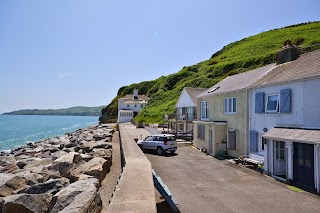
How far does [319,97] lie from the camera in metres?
14.9

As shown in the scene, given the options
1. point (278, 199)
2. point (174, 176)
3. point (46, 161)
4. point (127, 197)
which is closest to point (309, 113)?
point (278, 199)

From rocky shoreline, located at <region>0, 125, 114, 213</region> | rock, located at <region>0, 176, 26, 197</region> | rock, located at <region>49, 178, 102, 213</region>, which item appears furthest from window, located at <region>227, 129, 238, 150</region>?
rock, located at <region>0, 176, 26, 197</region>

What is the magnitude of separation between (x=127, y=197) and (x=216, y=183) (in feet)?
29.7

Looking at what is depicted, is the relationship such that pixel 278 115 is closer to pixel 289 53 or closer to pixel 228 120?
pixel 289 53

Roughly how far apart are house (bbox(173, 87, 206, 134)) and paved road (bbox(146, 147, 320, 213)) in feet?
58.5

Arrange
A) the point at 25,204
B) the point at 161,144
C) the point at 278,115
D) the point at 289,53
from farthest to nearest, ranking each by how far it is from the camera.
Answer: the point at 161,144, the point at 289,53, the point at 278,115, the point at 25,204

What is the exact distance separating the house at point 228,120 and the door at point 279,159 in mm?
4334

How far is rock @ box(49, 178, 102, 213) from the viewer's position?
24.1 ft

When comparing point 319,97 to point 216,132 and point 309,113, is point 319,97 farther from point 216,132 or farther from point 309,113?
point 216,132

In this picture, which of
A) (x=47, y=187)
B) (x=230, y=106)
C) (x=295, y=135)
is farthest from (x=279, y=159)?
(x=47, y=187)

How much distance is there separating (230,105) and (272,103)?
597 centimetres

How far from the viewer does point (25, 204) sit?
883cm

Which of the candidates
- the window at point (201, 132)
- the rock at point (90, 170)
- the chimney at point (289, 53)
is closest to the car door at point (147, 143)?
the window at point (201, 132)

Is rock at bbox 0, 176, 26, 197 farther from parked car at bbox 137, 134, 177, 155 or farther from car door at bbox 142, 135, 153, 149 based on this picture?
car door at bbox 142, 135, 153, 149
